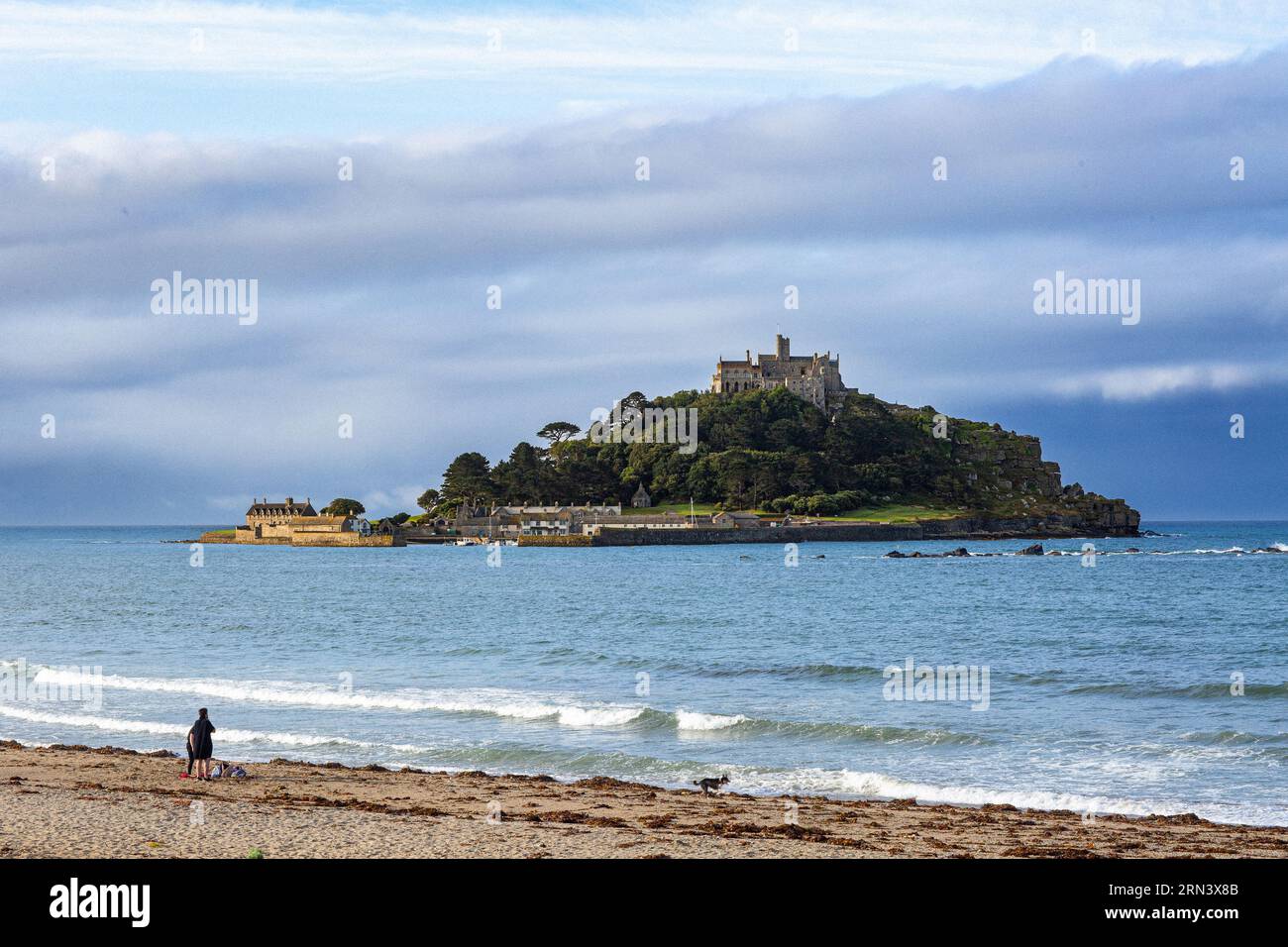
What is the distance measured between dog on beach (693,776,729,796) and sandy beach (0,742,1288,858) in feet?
1.55

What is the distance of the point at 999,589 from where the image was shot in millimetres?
72562

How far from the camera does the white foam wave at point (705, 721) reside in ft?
79.5

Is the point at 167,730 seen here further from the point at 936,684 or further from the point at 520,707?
the point at 936,684

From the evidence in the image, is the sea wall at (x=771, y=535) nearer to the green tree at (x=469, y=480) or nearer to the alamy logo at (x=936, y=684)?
the green tree at (x=469, y=480)

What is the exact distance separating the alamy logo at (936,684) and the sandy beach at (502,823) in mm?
10805

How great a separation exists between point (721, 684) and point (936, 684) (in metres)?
5.43

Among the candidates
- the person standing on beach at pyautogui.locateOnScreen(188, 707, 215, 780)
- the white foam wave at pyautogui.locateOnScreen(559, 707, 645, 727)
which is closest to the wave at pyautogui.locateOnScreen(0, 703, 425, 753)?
the white foam wave at pyautogui.locateOnScreen(559, 707, 645, 727)

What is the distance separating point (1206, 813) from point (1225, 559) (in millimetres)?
105551

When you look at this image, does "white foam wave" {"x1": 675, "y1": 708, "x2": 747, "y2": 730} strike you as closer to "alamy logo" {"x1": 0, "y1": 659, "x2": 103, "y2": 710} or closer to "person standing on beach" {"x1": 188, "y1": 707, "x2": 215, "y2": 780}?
"person standing on beach" {"x1": 188, "y1": 707, "x2": 215, "y2": 780}

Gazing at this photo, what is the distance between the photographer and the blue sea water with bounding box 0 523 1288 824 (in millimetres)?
20156

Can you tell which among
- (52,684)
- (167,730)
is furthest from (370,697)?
(52,684)
